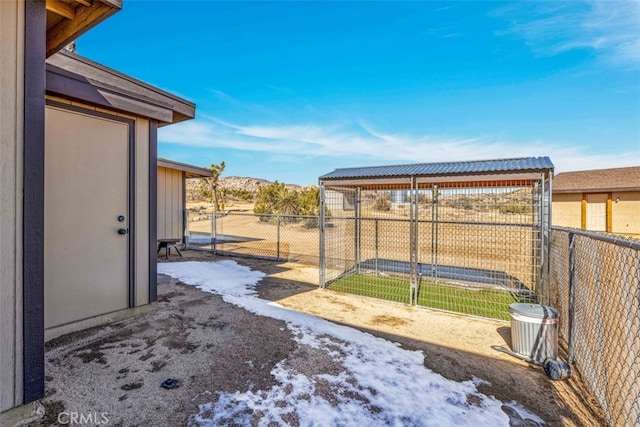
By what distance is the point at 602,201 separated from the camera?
12.3 meters

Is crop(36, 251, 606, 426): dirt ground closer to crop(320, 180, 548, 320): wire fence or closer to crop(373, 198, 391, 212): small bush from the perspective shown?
crop(320, 180, 548, 320): wire fence

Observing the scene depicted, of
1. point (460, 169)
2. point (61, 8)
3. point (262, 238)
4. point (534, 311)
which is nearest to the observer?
point (61, 8)

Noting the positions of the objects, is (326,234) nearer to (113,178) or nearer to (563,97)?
(113,178)

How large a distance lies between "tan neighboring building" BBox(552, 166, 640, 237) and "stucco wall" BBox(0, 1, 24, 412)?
16.4 meters

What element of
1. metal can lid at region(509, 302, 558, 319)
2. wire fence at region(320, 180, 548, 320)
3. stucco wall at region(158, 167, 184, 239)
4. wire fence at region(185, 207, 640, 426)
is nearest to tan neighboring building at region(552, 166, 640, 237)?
wire fence at region(185, 207, 640, 426)

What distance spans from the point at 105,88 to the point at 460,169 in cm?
471

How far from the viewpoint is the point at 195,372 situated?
2.44 m

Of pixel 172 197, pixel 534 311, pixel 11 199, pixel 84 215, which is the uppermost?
pixel 172 197

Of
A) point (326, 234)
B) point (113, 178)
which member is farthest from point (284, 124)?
point (113, 178)

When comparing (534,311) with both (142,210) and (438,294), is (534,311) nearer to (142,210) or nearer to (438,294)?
(438,294)

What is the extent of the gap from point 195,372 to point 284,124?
1533cm

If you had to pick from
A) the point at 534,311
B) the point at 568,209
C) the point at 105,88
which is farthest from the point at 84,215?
the point at 568,209

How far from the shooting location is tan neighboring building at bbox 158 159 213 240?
28.2 ft

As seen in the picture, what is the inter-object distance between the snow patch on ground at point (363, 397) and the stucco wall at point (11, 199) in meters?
1.11
